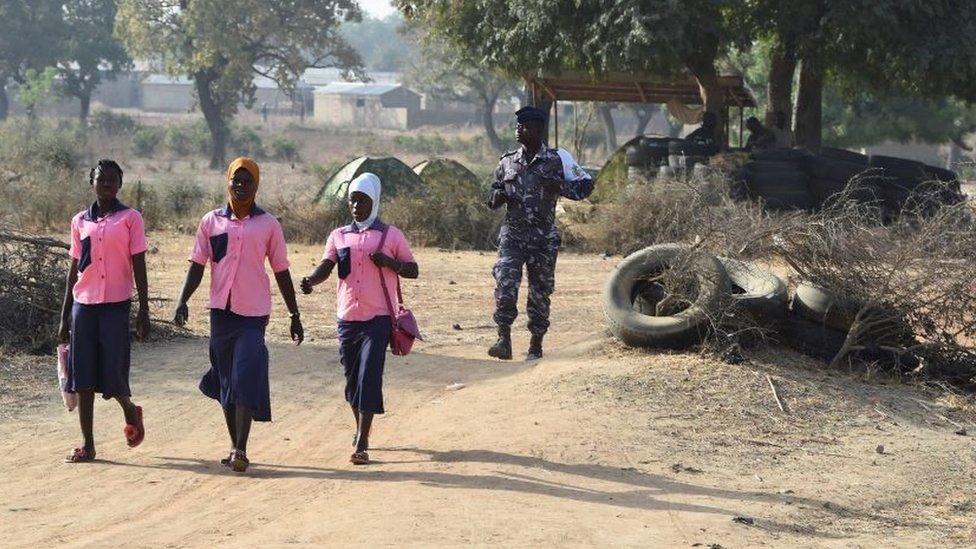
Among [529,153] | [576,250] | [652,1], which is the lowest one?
[576,250]

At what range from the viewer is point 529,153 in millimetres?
9922

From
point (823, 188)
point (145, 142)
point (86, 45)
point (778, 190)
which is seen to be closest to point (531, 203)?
point (778, 190)

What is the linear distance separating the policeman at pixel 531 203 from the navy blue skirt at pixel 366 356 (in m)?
2.50

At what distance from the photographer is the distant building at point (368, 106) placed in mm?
88062

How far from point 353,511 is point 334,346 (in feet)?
16.6

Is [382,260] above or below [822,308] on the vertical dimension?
above

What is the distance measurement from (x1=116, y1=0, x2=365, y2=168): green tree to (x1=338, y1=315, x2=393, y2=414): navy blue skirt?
43203 millimetres

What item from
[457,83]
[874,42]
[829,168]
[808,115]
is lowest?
[829,168]

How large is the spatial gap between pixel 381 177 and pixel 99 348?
562 inches

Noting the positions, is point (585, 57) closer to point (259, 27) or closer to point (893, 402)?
point (893, 402)

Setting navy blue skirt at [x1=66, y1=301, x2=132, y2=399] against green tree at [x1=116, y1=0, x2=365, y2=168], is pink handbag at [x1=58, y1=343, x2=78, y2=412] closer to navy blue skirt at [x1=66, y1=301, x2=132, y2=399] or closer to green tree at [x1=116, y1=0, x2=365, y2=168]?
navy blue skirt at [x1=66, y1=301, x2=132, y2=399]

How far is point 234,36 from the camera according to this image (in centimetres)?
5028

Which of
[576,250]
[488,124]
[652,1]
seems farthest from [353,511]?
[488,124]

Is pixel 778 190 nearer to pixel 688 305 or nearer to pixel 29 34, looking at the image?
pixel 688 305
